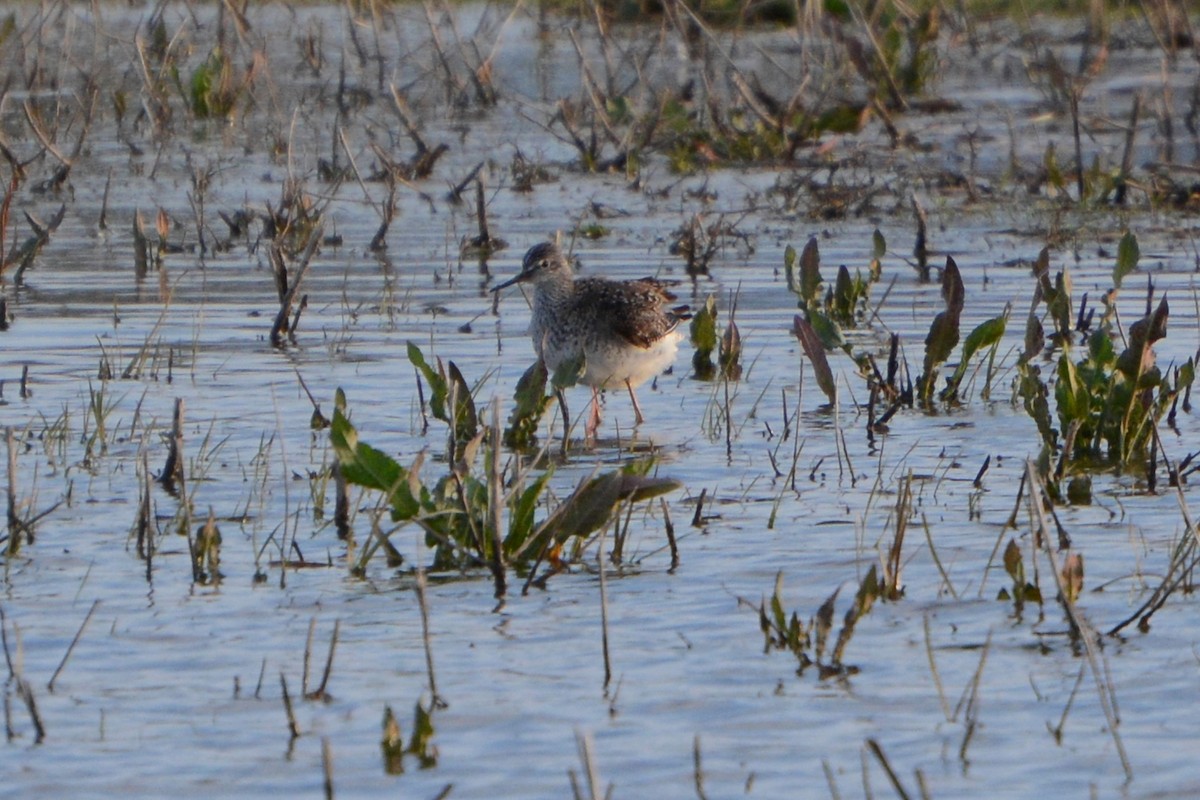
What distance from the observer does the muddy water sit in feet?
14.3

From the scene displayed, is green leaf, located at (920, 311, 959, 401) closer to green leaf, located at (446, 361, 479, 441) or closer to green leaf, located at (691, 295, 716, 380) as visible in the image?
green leaf, located at (691, 295, 716, 380)

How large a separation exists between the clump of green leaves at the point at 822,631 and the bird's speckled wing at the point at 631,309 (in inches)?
132

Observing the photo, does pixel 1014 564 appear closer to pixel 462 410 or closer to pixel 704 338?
pixel 462 410

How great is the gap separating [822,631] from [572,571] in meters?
1.06

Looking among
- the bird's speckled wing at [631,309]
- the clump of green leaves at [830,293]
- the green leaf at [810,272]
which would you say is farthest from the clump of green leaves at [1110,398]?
the green leaf at [810,272]

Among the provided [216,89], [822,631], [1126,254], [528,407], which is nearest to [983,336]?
[1126,254]

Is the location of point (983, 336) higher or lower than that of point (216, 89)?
lower

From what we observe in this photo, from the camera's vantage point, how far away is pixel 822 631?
4840 millimetres

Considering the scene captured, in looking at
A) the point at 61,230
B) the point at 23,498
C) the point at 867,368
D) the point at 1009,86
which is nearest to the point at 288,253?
the point at 61,230

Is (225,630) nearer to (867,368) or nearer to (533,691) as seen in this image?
(533,691)

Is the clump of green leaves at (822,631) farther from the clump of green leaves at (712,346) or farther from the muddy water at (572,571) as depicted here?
the clump of green leaves at (712,346)

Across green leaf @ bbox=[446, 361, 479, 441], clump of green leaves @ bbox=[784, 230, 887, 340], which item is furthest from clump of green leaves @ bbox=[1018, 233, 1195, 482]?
green leaf @ bbox=[446, 361, 479, 441]

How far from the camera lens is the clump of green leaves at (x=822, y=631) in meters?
4.82

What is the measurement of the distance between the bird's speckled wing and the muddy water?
14.9 inches
